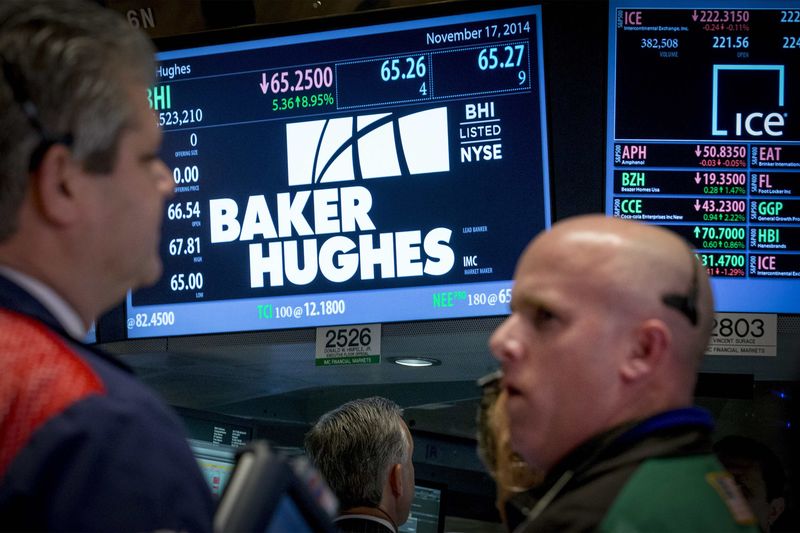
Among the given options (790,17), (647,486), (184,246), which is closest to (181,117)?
(184,246)

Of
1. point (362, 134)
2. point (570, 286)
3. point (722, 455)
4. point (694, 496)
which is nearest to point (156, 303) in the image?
point (362, 134)

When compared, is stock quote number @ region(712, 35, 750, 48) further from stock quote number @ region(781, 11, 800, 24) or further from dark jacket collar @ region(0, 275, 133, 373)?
dark jacket collar @ region(0, 275, 133, 373)

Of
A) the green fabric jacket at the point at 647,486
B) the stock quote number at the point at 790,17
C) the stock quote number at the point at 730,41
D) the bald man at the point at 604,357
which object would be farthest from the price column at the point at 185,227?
the green fabric jacket at the point at 647,486

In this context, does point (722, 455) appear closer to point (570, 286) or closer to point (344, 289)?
point (344, 289)

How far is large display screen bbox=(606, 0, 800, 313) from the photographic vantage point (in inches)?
129

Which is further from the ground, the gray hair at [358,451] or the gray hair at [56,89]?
the gray hair at [56,89]

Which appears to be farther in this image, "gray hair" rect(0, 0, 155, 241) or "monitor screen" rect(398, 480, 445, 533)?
"monitor screen" rect(398, 480, 445, 533)

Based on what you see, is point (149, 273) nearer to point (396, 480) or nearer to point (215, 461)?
point (396, 480)

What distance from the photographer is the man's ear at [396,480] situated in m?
3.44

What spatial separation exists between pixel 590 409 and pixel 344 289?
190cm

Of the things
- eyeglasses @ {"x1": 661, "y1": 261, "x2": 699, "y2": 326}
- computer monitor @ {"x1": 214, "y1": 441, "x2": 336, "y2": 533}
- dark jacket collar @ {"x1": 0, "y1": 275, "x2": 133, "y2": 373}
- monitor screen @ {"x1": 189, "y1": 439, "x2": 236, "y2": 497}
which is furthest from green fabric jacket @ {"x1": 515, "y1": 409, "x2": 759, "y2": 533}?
monitor screen @ {"x1": 189, "y1": 439, "x2": 236, "y2": 497}

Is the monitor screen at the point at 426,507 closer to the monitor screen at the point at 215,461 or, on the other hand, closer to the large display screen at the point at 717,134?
the monitor screen at the point at 215,461

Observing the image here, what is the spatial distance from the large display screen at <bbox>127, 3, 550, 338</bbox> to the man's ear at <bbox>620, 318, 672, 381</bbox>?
1.68 m

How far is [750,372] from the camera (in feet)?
12.9
